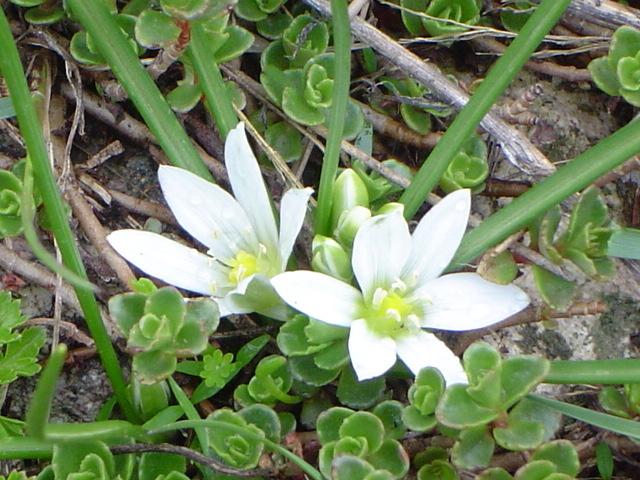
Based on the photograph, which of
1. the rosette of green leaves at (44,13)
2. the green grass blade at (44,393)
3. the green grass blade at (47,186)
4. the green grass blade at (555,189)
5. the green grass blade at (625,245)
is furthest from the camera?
the rosette of green leaves at (44,13)

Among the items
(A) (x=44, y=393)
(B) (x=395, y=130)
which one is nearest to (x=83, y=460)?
(A) (x=44, y=393)

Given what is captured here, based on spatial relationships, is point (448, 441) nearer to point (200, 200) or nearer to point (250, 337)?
point (250, 337)

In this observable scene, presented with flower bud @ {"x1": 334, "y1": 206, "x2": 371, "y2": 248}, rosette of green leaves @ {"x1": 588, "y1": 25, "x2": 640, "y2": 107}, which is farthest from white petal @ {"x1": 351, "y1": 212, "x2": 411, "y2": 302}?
rosette of green leaves @ {"x1": 588, "y1": 25, "x2": 640, "y2": 107}

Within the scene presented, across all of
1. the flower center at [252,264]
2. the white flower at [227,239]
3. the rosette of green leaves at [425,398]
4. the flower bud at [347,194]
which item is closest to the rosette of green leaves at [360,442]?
the rosette of green leaves at [425,398]

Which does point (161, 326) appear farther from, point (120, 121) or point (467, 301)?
point (120, 121)

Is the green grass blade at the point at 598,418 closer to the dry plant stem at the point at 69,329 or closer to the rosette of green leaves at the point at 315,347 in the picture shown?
the rosette of green leaves at the point at 315,347

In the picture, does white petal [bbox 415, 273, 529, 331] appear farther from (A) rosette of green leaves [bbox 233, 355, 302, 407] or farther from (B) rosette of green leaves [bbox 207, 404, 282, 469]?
(B) rosette of green leaves [bbox 207, 404, 282, 469]
